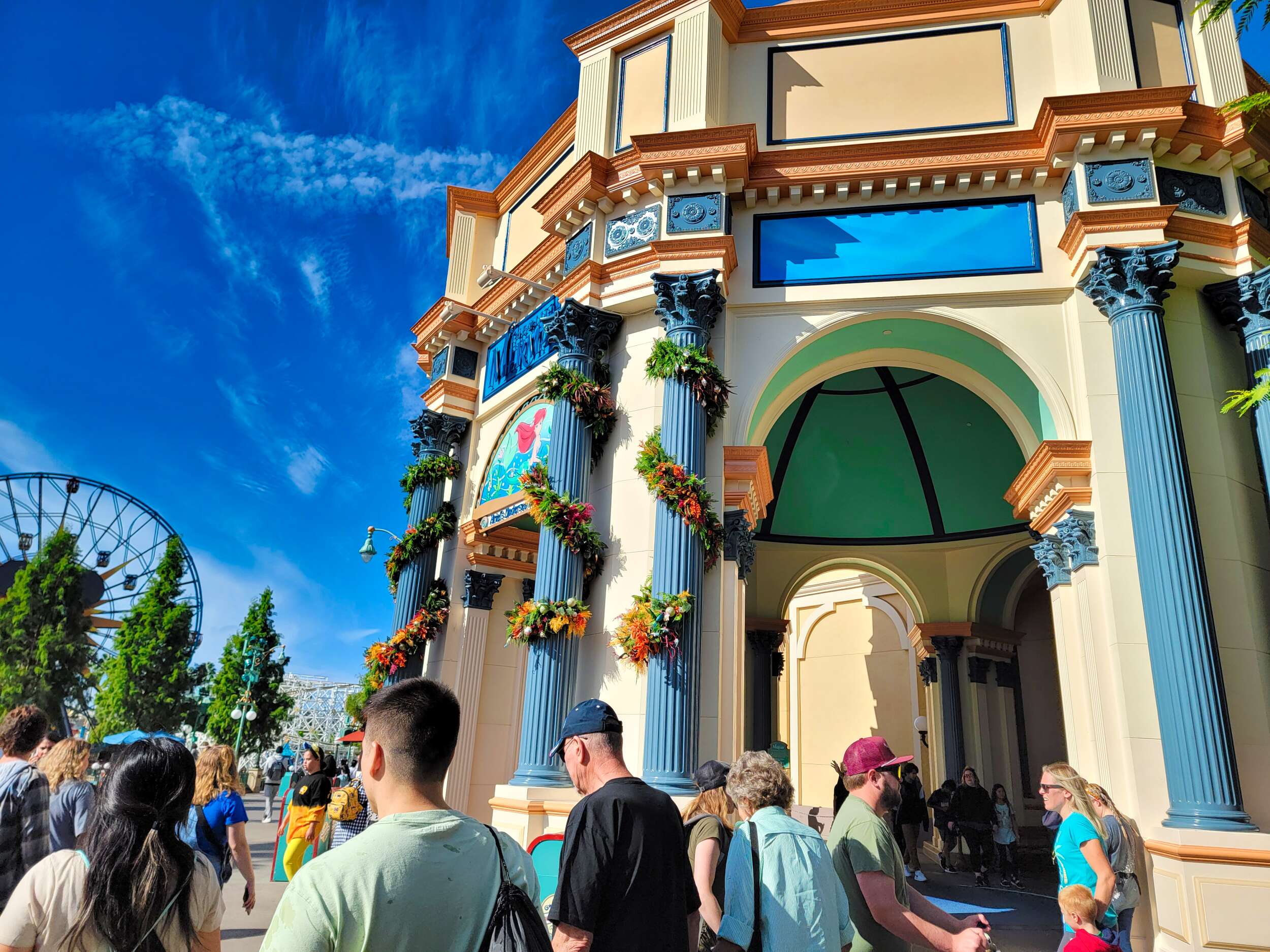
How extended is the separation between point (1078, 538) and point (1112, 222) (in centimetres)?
355

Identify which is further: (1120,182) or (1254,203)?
(1254,203)

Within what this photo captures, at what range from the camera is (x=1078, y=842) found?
17.1 feet

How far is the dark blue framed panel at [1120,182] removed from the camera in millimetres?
9336

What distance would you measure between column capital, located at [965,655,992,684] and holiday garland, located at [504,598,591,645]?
11.0 meters

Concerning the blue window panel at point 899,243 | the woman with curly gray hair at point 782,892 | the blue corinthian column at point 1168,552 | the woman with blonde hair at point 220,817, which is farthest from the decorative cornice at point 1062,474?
the woman with blonde hair at point 220,817

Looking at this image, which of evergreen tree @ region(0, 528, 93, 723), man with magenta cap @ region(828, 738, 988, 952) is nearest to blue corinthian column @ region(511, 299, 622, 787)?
man with magenta cap @ region(828, 738, 988, 952)

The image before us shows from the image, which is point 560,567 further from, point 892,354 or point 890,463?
point 890,463

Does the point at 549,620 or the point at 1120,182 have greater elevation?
the point at 1120,182

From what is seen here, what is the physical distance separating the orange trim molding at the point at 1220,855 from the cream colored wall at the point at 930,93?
8.04 m

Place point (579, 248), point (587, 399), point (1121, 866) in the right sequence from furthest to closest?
point (579, 248), point (587, 399), point (1121, 866)

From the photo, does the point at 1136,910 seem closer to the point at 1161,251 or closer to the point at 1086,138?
the point at 1161,251

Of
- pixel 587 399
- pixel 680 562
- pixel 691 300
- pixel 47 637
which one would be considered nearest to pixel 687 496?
pixel 680 562

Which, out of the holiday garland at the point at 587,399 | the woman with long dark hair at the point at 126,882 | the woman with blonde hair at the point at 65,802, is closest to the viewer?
the woman with long dark hair at the point at 126,882

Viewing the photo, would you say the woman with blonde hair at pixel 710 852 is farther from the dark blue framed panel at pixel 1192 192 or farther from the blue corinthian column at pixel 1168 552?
the dark blue framed panel at pixel 1192 192
